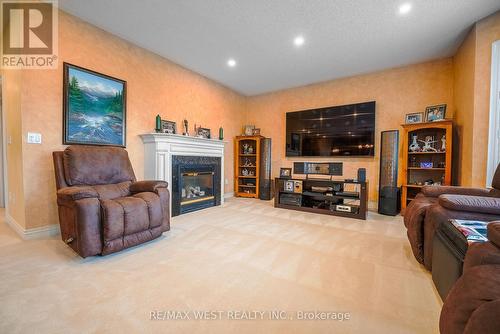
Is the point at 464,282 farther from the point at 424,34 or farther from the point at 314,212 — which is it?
the point at 424,34

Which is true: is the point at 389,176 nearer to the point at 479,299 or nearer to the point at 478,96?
the point at 478,96

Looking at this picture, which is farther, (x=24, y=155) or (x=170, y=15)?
(x=170, y=15)

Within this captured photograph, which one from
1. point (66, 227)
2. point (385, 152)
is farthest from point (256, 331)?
point (385, 152)

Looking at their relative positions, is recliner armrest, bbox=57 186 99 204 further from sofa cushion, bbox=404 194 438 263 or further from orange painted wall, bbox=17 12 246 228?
sofa cushion, bbox=404 194 438 263

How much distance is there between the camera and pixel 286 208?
3.95m

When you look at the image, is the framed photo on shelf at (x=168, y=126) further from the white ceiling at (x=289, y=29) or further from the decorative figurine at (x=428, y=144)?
the decorative figurine at (x=428, y=144)

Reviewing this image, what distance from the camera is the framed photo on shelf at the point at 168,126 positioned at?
3529mm

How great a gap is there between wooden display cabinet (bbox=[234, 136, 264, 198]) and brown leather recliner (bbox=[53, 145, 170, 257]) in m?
2.88

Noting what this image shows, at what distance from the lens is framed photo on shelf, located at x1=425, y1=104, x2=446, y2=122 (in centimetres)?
328

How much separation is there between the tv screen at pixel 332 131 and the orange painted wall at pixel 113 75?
187 cm

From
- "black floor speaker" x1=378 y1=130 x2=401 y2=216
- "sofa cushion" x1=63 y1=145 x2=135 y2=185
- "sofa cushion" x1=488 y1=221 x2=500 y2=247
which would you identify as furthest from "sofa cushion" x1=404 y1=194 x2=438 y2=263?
"sofa cushion" x1=63 y1=145 x2=135 y2=185

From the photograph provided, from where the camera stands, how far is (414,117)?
3.53 meters

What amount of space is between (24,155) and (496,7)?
5.50 metres

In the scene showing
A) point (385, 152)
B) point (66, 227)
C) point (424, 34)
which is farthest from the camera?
point (385, 152)
